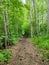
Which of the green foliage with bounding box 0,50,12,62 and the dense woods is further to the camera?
the green foliage with bounding box 0,50,12,62

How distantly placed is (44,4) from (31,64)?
26147 mm

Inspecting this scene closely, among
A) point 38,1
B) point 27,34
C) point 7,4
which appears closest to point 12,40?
point 7,4

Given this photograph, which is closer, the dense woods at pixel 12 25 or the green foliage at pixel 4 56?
the dense woods at pixel 12 25

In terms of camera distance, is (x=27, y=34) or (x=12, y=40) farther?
(x=27, y=34)

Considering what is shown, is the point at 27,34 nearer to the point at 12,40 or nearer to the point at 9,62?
the point at 12,40

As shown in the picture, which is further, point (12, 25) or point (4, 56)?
point (12, 25)

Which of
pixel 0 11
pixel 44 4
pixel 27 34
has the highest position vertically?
pixel 44 4

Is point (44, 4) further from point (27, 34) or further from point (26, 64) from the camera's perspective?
point (26, 64)

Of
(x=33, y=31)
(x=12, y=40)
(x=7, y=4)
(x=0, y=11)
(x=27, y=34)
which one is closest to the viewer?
(x=7, y=4)

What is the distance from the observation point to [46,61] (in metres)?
8.77

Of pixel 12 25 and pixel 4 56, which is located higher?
pixel 12 25

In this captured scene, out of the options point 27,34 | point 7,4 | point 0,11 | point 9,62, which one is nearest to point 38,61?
point 9,62

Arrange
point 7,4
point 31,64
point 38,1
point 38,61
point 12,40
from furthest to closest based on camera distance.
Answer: point 38,1, point 12,40, point 38,61, point 31,64, point 7,4

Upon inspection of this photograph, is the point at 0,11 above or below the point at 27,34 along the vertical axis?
above
